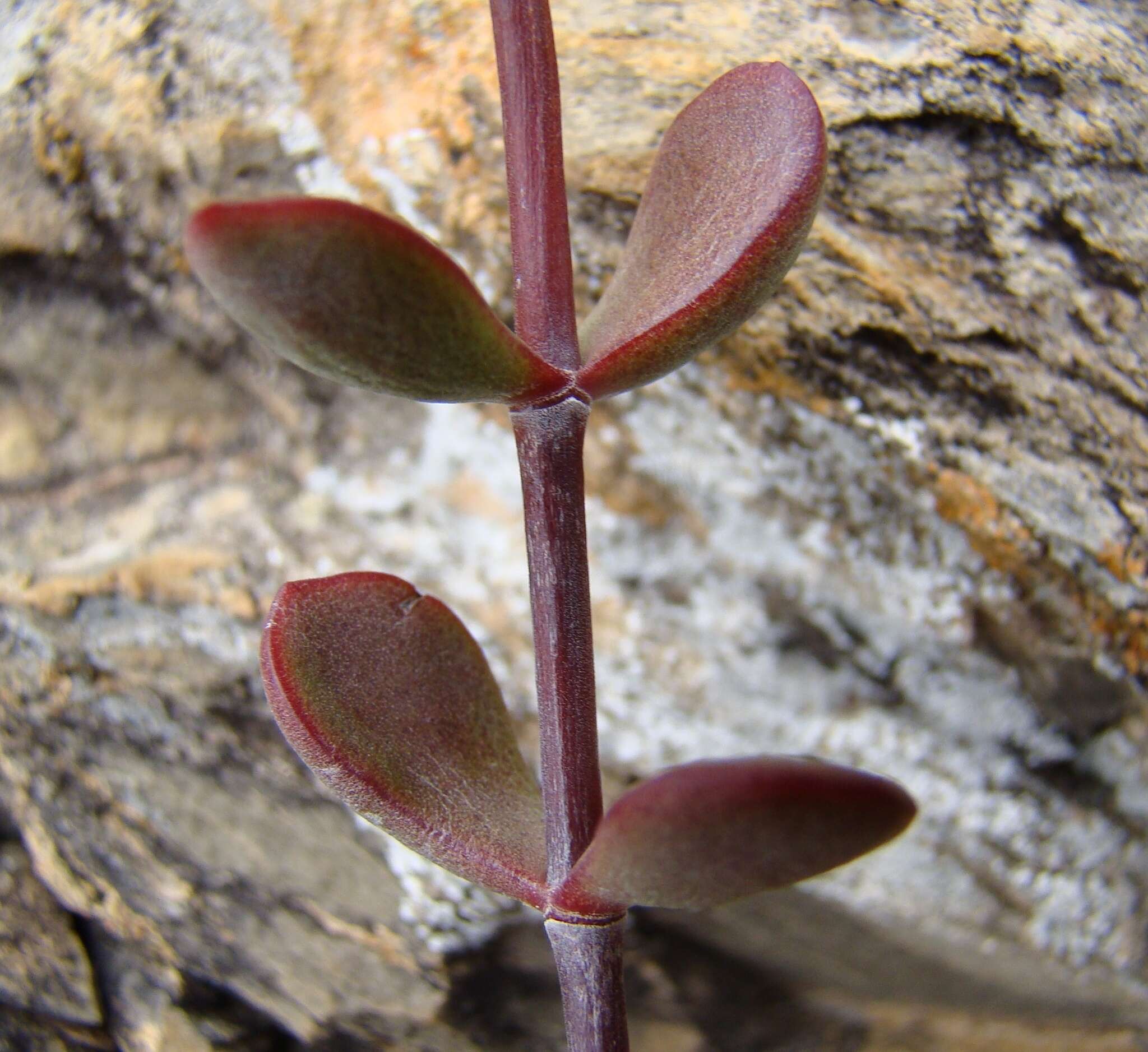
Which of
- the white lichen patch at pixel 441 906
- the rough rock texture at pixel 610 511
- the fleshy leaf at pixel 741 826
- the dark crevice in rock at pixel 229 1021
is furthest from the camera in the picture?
the dark crevice in rock at pixel 229 1021

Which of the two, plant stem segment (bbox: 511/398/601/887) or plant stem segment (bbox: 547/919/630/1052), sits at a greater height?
plant stem segment (bbox: 511/398/601/887)

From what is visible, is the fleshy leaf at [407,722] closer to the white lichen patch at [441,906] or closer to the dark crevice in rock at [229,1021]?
the white lichen patch at [441,906]

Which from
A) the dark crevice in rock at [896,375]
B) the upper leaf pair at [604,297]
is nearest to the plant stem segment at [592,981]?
the upper leaf pair at [604,297]

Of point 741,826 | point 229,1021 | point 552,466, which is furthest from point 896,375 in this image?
point 229,1021

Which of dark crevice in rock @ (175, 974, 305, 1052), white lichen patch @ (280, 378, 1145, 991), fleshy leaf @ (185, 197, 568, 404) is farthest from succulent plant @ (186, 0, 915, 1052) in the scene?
dark crevice in rock @ (175, 974, 305, 1052)

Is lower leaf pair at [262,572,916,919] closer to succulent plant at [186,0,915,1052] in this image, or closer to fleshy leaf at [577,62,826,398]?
succulent plant at [186,0,915,1052]

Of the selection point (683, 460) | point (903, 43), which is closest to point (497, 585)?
point (683, 460)

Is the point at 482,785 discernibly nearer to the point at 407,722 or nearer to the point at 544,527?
the point at 407,722
